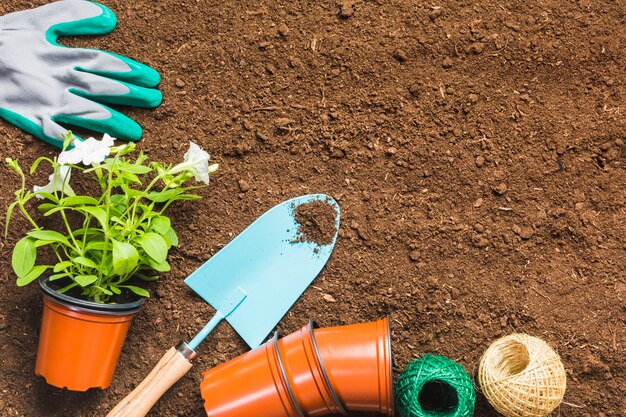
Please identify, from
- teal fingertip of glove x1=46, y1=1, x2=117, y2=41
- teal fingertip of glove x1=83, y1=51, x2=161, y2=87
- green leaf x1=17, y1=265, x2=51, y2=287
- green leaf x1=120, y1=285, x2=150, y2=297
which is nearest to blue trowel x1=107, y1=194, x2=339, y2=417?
green leaf x1=120, y1=285, x2=150, y2=297

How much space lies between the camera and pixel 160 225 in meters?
1.32

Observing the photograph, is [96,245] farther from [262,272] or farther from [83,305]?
[262,272]

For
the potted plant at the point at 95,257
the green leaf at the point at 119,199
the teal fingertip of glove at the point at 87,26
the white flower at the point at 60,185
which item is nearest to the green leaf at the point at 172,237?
the potted plant at the point at 95,257

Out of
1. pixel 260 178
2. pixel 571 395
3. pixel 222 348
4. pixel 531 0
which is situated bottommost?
pixel 571 395

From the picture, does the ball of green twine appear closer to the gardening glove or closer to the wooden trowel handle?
the wooden trowel handle

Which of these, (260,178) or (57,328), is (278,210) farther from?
(57,328)

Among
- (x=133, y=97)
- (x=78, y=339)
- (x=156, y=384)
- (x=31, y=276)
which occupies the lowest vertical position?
(x=156, y=384)

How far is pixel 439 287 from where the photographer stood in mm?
1405

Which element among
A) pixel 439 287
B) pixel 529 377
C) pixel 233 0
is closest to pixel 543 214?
pixel 439 287

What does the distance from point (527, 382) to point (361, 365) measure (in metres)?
0.33

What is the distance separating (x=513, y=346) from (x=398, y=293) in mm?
275

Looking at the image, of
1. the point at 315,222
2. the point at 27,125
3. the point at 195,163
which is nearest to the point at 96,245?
the point at 195,163

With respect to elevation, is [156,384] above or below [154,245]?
below

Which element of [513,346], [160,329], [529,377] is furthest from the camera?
[160,329]
